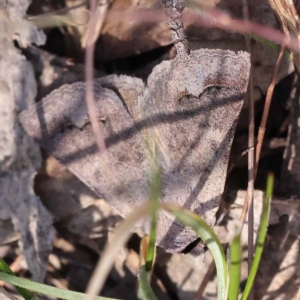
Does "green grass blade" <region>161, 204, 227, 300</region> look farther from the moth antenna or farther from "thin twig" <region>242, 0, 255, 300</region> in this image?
the moth antenna

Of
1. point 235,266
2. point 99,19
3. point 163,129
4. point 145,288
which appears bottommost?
point 145,288

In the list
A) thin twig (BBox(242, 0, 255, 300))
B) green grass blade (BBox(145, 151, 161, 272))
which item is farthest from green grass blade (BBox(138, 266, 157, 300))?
thin twig (BBox(242, 0, 255, 300))

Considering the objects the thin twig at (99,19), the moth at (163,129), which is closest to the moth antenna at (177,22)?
the moth at (163,129)

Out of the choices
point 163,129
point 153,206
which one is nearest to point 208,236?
point 153,206

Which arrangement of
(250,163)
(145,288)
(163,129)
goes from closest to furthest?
(145,288) → (163,129) → (250,163)

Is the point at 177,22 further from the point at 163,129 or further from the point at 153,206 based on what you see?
the point at 153,206
